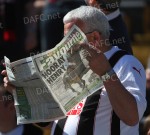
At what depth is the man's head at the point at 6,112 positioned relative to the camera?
4.98 metres

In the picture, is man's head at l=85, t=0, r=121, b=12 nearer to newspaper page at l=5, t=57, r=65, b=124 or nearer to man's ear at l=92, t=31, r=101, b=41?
man's ear at l=92, t=31, r=101, b=41

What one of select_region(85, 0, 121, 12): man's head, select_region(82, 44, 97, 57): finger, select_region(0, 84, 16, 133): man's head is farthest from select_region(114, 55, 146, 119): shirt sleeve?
select_region(0, 84, 16, 133): man's head

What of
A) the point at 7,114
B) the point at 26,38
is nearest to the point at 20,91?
the point at 7,114

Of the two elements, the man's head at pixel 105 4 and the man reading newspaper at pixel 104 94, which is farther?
the man's head at pixel 105 4

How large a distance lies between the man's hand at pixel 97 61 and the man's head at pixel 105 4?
1.18m

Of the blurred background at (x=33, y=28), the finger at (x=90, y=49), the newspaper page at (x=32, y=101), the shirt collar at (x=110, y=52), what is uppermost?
the finger at (x=90, y=49)

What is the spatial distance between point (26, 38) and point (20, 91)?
4.94 meters

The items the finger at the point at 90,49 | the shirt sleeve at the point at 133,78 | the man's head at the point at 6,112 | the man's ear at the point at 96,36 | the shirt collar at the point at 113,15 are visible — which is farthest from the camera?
the shirt collar at the point at 113,15

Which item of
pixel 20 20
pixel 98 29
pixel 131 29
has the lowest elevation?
pixel 131 29

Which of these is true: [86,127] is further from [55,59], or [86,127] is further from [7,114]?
[7,114]

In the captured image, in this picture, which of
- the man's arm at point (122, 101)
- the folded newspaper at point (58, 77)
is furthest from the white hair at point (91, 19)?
the man's arm at point (122, 101)

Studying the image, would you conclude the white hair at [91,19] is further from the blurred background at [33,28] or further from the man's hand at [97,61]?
the blurred background at [33,28]

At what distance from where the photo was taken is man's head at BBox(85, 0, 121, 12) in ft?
16.5

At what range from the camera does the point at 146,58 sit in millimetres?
9109
